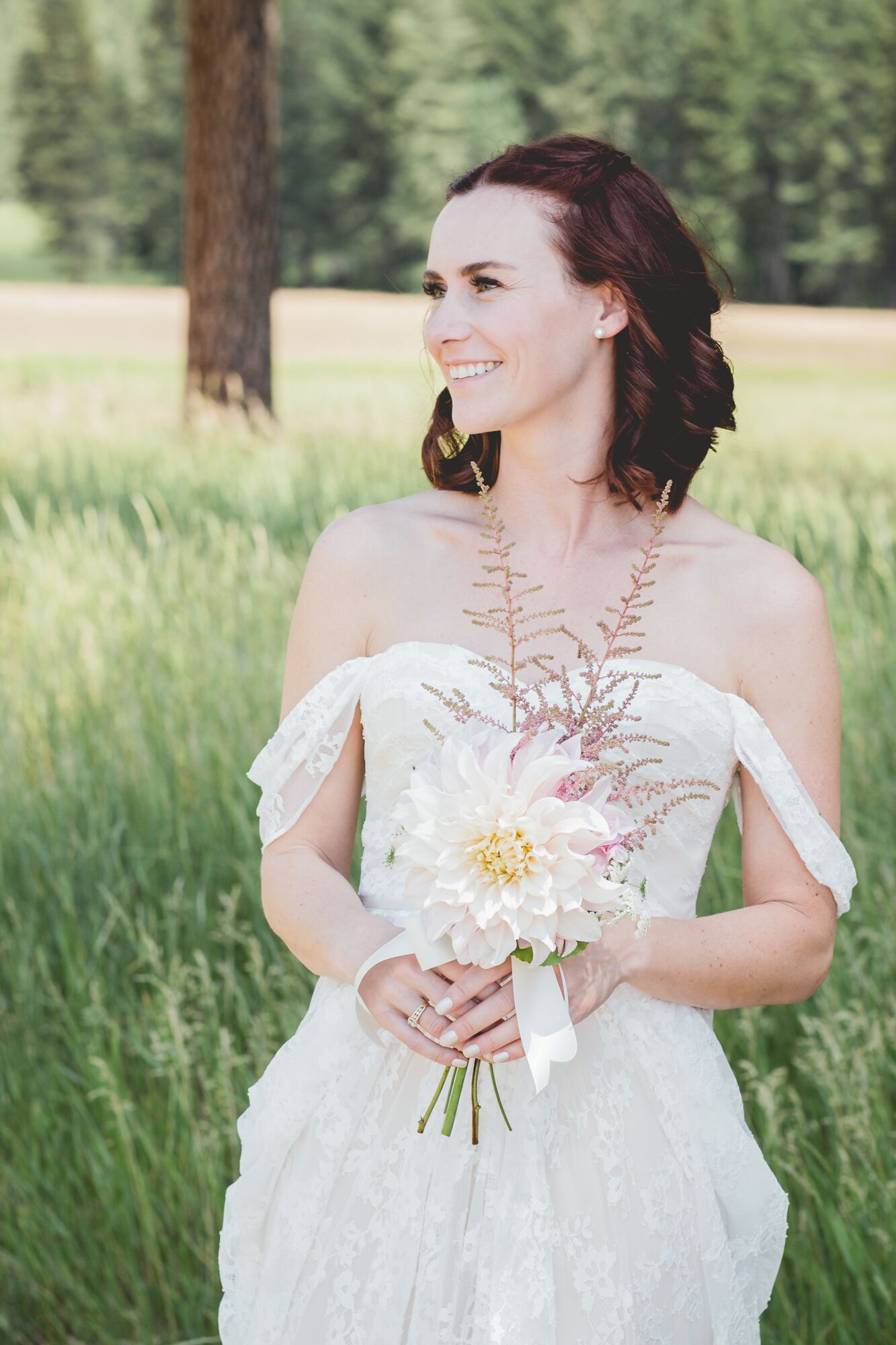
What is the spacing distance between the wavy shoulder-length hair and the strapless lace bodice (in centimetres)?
41

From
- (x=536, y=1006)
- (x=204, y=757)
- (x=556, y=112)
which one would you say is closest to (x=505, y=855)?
(x=536, y=1006)

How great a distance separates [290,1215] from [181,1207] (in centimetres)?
101

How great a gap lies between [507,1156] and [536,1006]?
14.2 inches

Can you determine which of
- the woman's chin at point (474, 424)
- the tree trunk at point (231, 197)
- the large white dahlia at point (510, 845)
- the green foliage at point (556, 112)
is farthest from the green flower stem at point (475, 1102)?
the green foliage at point (556, 112)

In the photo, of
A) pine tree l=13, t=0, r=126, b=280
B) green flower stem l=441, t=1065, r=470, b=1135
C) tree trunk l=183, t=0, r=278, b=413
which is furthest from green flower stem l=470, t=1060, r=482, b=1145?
pine tree l=13, t=0, r=126, b=280

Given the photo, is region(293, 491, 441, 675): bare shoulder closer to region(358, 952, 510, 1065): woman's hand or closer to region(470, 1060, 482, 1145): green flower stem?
region(358, 952, 510, 1065): woman's hand

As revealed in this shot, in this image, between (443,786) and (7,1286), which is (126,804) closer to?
(7,1286)

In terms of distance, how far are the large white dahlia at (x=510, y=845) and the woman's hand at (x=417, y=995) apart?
0.18m

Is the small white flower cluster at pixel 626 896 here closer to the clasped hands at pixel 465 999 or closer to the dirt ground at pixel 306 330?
the clasped hands at pixel 465 999

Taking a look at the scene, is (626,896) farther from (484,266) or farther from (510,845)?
(484,266)

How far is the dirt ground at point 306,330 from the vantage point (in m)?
27.1

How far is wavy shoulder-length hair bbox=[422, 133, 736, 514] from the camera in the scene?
2.24 meters

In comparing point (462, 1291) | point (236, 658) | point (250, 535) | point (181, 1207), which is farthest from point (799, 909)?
point (250, 535)

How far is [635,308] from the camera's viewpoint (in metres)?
2.30
